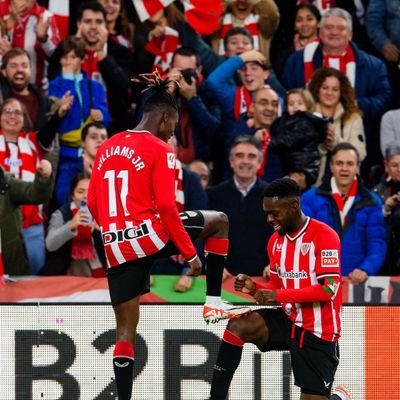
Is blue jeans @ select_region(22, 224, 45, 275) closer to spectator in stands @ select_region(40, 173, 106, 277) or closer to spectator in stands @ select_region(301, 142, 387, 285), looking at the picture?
spectator in stands @ select_region(40, 173, 106, 277)

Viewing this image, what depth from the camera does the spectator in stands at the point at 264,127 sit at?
1271 centimetres

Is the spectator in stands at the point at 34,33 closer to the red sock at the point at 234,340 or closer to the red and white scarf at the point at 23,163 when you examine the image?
the red and white scarf at the point at 23,163

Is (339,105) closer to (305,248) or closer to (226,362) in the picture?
(305,248)

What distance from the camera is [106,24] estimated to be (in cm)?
1387

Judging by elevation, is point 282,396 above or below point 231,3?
Result: below

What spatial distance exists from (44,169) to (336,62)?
3.69m

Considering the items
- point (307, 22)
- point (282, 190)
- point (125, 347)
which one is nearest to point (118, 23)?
point (307, 22)

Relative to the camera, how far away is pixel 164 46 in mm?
13758

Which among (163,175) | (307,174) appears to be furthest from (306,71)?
(163,175)

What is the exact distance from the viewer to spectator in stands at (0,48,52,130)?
12.7m

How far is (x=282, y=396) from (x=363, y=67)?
452 centimetres

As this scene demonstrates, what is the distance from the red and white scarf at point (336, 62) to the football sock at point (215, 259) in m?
4.63

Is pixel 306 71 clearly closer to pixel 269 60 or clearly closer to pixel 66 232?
pixel 269 60

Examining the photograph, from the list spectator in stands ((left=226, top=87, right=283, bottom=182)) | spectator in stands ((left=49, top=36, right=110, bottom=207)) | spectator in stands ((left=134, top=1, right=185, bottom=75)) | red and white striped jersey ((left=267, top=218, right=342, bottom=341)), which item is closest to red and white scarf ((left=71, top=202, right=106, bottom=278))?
spectator in stands ((left=49, top=36, right=110, bottom=207))
